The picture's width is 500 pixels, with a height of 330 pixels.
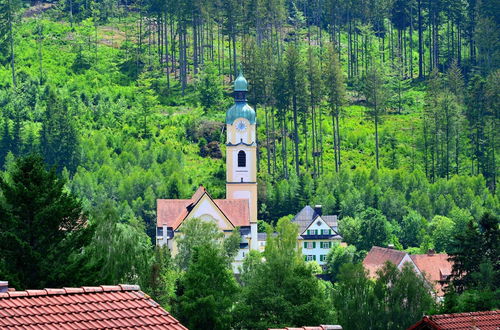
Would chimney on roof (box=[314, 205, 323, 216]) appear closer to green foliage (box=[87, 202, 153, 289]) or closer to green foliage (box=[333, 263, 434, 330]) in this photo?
green foliage (box=[333, 263, 434, 330])

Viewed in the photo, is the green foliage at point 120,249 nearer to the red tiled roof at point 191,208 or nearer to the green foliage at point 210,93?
the red tiled roof at point 191,208

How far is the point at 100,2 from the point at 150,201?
48920 mm

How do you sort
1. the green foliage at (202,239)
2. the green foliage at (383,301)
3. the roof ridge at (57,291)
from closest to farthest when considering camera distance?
1. the roof ridge at (57,291)
2. the green foliage at (383,301)
3. the green foliage at (202,239)

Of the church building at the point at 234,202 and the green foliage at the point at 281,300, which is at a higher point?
the church building at the point at 234,202

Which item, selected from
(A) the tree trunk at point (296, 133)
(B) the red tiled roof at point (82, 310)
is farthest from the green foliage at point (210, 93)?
(B) the red tiled roof at point (82, 310)

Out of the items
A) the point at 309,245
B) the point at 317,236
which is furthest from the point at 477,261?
the point at 309,245

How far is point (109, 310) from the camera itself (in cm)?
2362

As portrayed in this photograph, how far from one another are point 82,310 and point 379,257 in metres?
74.1

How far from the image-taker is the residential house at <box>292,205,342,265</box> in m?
108

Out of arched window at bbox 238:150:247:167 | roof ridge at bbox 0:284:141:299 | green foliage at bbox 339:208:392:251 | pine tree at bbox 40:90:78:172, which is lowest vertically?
roof ridge at bbox 0:284:141:299

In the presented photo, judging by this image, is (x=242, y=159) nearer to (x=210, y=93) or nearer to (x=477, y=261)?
(x=210, y=93)

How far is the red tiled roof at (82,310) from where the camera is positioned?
22.5m

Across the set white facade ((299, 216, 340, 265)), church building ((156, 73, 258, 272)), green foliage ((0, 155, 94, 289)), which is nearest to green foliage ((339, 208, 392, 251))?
white facade ((299, 216, 340, 265))

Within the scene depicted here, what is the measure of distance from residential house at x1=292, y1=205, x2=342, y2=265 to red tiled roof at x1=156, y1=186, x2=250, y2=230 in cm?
508
